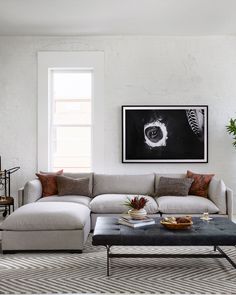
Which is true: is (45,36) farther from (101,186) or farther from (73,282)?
(73,282)

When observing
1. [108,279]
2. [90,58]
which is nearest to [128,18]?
[90,58]

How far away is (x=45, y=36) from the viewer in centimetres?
707

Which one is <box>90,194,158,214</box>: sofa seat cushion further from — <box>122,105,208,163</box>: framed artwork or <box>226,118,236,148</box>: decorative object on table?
<box>226,118,236,148</box>: decorative object on table

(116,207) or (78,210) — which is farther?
(116,207)

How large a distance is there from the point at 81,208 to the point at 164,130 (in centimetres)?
238

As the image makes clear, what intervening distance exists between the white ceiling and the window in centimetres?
78

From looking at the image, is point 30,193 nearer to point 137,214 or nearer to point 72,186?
point 72,186

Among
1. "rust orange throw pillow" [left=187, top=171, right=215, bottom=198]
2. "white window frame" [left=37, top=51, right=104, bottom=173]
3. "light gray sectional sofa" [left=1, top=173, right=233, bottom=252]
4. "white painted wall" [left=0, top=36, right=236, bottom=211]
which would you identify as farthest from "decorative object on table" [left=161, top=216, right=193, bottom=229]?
"white window frame" [left=37, top=51, right=104, bottom=173]

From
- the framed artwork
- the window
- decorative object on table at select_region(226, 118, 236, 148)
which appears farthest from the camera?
the window

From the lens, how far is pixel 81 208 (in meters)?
5.24

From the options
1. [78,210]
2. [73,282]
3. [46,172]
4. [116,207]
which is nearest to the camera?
[73,282]

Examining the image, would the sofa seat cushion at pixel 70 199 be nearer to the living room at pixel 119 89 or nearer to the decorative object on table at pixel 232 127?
the living room at pixel 119 89

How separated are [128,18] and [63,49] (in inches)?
56.5

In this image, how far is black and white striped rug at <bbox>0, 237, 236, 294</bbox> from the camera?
3584 millimetres
